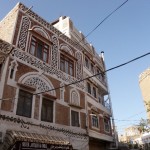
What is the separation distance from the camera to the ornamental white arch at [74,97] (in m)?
12.9

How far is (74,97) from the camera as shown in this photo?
13.2 meters

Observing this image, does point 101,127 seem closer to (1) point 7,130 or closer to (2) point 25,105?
(2) point 25,105

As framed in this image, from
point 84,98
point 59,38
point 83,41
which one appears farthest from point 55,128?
point 83,41

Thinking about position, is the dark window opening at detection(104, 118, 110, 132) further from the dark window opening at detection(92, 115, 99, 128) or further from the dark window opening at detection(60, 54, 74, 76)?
the dark window opening at detection(60, 54, 74, 76)

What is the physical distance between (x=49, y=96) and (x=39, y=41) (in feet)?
12.5

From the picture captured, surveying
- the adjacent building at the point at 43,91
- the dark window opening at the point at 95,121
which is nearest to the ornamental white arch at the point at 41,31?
the adjacent building at the point at 43,91

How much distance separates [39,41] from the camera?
1218cm

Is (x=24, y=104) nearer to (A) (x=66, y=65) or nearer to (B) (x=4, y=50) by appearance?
(B) (x=4, y=50)

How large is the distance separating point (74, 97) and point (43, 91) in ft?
10.5

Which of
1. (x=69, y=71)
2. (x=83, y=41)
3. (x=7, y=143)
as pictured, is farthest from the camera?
(x=83, y=41)

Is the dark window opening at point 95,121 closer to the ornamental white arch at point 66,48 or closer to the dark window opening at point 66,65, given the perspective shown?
the dark window opening at point 66,65

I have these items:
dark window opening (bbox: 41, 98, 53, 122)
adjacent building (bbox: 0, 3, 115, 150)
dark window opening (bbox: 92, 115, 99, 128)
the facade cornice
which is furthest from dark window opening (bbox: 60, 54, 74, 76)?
the facade cornice

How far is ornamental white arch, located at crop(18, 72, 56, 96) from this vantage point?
9.89 meters

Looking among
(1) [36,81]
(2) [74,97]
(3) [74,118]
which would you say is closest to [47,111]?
(1) [36,81]
